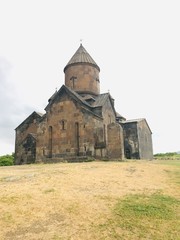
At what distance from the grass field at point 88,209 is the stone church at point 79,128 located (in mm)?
8816

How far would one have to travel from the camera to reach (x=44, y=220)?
5.29 metres

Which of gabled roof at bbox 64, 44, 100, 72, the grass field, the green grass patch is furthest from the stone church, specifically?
the green grass patch

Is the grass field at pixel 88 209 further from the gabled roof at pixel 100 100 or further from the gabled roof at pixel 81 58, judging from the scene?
the gabled roof at pixel 81 58

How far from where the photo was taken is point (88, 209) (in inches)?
228

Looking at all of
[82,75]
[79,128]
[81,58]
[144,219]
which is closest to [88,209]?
[144,219]

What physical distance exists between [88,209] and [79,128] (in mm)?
12941

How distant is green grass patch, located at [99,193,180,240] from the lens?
4697 millimetres

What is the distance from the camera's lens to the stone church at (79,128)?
17578mm

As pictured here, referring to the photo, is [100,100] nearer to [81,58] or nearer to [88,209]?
[81,58]

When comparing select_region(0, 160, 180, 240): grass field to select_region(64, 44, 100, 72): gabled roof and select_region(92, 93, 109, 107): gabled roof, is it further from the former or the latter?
select_region(64, 44, 100, 72): gabled roof

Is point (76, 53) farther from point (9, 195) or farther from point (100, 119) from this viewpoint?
point (9, 195)

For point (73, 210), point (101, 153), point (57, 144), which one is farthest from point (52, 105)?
point (73, 210)

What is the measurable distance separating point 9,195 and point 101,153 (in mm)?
10829

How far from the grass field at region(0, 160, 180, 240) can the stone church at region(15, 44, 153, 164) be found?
8.82 m
